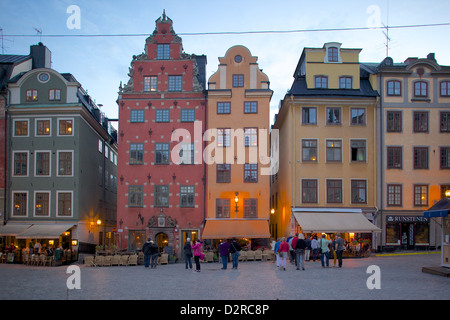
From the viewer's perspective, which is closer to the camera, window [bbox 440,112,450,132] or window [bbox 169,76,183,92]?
window [bbox 440,112,450,132]

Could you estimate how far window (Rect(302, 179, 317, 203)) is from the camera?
3870 centimetres

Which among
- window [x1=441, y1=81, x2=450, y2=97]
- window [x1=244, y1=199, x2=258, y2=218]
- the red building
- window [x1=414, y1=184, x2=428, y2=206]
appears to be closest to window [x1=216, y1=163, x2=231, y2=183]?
the red building

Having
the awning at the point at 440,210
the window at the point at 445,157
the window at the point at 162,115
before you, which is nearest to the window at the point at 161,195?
the window at the point at 162,115

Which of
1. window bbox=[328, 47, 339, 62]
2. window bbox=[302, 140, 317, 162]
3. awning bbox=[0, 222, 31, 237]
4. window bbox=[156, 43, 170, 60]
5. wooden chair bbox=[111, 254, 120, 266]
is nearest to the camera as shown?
wooden chair bbox=[111, 254, 120, 266]

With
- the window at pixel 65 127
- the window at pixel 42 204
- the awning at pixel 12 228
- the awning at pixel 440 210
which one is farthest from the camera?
the window at pixel 65 127

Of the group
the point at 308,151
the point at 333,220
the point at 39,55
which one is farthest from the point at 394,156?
the point at 39,55

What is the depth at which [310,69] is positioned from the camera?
132 feet

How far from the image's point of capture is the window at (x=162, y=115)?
39497 mm

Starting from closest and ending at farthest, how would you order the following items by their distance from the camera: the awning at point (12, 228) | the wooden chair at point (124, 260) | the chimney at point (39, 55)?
1. the wooden chair at point (124, 260)
2. the awning at point (12, 228)
3. the chimney at point (39, 55)

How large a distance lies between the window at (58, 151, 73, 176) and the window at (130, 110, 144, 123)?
5.56 metres

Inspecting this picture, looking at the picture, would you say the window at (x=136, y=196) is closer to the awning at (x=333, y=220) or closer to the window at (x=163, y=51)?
the window at (x=163, y=51)

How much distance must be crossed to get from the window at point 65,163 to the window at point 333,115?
67.7 feet

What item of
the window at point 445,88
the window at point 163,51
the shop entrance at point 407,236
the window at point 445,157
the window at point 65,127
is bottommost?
the shop entrance at point 407,236

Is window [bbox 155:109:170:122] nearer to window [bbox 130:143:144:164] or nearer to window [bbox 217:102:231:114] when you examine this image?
window [bbox 130:143:144:164]
